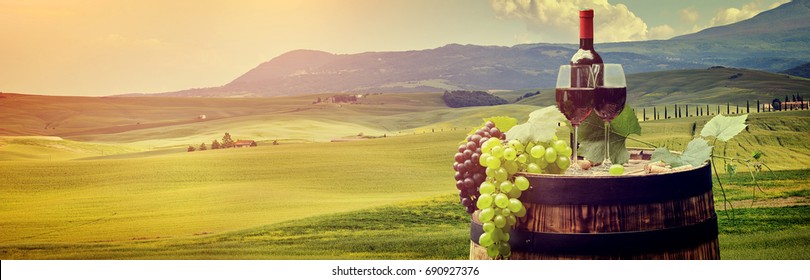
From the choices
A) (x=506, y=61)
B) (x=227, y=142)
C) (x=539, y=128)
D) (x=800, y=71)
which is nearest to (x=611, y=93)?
(x=539, y=128)

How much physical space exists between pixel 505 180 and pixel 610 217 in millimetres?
329

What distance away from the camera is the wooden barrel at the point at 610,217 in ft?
8.16

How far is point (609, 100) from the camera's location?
2.82 metres

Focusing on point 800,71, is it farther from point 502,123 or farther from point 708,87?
point 502,123

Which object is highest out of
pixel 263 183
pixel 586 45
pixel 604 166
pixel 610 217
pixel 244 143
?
pixel 586 45

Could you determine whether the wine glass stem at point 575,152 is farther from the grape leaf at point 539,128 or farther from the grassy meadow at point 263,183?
the grassy meadow at point 263,183

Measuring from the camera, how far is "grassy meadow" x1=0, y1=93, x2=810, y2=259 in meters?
6.13

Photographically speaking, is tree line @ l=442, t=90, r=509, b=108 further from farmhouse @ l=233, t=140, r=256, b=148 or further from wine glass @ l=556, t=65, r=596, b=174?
wine glass @ l=556, t=65, r=596, b=174

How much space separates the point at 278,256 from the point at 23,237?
2.03 meters

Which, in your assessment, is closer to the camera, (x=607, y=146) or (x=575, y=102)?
(x=575, y=102)

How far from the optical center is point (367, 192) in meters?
7.36

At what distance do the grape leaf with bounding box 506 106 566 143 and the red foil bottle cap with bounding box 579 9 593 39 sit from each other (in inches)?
12.4

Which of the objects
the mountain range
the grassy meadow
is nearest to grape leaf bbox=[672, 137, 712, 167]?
the grassy meadow

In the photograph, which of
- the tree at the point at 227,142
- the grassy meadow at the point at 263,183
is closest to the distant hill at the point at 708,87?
the grassy meadow at the point at 263,183
